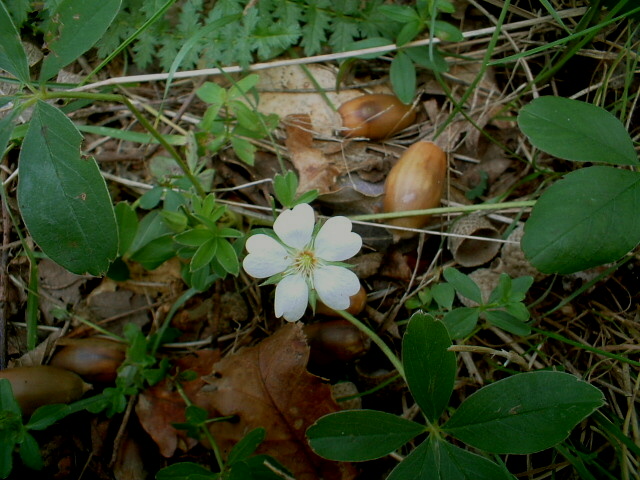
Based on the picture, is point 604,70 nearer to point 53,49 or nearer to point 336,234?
point 336,234

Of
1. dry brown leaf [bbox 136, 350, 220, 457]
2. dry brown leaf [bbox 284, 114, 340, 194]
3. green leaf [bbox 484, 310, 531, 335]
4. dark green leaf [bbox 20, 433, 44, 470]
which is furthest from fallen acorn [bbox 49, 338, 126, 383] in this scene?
green leaf [bbox 484, 310, 531, 335]

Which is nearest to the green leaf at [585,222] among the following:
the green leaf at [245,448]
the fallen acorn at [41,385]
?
the green leaf at [245,448]

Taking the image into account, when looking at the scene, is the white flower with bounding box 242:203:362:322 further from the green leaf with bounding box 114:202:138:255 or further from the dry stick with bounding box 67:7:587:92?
the dry stick with bounding box 67:7:587:92

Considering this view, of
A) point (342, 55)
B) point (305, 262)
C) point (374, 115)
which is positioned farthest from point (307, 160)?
point (305, 262)

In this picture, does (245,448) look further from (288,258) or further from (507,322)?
(507,322)

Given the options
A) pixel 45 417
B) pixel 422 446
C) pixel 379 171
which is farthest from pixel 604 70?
pixel 45 417

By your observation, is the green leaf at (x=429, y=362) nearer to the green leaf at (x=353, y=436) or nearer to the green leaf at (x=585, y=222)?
the green leaf at (x=353, y=436)
